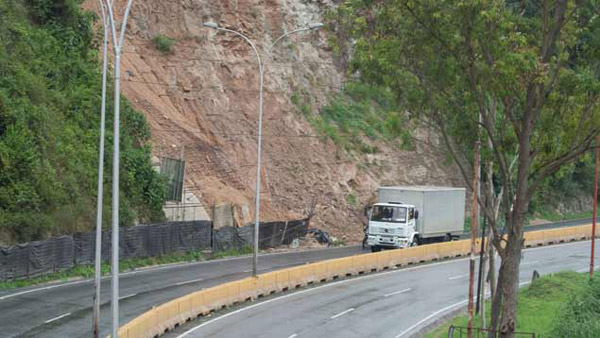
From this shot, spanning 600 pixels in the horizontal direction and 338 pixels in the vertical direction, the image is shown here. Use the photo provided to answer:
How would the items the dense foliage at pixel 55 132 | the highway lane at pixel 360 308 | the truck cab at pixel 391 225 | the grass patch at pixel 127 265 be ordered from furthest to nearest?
the truck cab at pixel 391 225 → the dense foliage at pixel 55 132 → the grass patch at pixel 127 265 → the highway lane at pixel 360 308

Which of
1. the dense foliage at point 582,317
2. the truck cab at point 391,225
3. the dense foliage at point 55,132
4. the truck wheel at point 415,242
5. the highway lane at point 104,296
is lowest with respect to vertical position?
the highway lane at point 104,296

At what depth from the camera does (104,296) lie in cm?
3031

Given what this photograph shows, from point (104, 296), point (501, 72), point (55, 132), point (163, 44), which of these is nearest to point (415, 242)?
point (55, 132)

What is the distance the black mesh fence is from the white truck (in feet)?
17.4

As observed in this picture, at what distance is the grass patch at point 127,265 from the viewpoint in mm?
32850

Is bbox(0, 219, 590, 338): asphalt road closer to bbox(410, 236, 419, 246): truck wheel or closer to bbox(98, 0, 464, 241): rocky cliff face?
bbox(410, 236, 419, 246): truck wheel

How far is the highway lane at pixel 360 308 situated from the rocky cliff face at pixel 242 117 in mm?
11986

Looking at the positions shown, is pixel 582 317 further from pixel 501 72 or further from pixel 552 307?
pixel 552 307

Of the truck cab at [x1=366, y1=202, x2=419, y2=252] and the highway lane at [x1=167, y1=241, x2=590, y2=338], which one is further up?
the truck cab at [x1=366, y1=202, x2=419, y2=252]

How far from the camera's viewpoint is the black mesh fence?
108ft

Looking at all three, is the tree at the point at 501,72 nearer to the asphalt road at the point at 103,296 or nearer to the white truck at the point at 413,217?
the asphalt road at the point at 103,296

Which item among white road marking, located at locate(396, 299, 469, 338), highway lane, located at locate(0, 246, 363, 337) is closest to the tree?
white road marking, located at locate(396, 299, 469, 338)

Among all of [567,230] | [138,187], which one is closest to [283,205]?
[138,187]

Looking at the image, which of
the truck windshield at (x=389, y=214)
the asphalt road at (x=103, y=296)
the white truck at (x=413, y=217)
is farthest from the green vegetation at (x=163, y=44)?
the truck windshield at (x=389, y=214)
